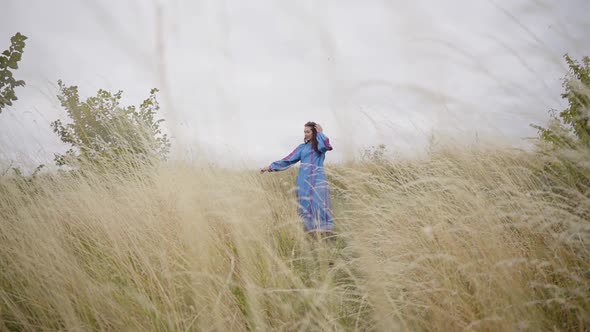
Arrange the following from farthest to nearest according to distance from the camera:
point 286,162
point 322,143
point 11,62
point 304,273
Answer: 1. point 286,162
2. point 322,143
3. point 11,62
4. point 304,273

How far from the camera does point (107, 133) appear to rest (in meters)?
4.83

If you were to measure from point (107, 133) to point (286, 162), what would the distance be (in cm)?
324

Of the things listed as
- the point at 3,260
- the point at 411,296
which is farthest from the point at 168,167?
the point at 411,296

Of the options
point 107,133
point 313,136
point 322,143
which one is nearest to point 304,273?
point 322,143

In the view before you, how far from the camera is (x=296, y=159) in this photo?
4.29 m

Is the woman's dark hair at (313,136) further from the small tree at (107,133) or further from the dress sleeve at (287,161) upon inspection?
the small tree at (107,133)

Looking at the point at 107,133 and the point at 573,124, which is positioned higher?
the point at 107,133

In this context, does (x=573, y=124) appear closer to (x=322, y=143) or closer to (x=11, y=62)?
(x=322, y=143)

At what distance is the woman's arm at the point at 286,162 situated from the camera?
13.3 feet

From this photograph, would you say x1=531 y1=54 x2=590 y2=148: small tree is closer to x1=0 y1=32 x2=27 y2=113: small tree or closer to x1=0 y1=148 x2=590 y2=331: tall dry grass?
x1=0 y1=148 x2=590 y2=331: tall dry grass

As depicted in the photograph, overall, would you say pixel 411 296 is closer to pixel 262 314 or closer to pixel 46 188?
pixel 262 314

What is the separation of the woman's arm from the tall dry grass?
1919 millimetres

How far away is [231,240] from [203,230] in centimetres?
37

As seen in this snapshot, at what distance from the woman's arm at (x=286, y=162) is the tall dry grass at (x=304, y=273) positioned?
75.6 inches
